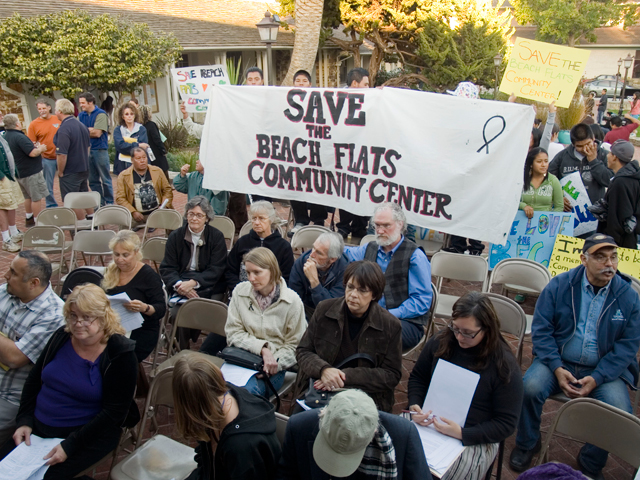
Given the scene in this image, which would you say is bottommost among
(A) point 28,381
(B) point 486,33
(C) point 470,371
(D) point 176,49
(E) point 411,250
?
(A) point 28,381

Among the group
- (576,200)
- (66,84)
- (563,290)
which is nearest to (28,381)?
(563,290)

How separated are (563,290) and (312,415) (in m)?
2.33

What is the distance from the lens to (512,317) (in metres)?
4.19

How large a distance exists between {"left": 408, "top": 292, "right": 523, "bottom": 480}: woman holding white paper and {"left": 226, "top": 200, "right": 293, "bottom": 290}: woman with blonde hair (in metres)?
2.19

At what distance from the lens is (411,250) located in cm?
428

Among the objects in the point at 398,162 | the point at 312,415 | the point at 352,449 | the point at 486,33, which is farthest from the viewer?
the point at 486,33

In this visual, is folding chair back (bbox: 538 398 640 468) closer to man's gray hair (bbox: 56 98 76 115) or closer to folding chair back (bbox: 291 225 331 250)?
folding chair back (bbox: 291 225 331 250)

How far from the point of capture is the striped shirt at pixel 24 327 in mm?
3482

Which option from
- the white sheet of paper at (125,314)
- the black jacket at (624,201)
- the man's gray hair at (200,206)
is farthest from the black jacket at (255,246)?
the black jacket at (624,201)

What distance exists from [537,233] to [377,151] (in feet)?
6.67

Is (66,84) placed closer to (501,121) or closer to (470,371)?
(501,121)

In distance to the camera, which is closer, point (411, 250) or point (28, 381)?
point (28, 381)

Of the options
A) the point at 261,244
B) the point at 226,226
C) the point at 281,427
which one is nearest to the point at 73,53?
the point at 226,226

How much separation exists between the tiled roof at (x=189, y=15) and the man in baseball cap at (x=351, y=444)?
18.3 meters
